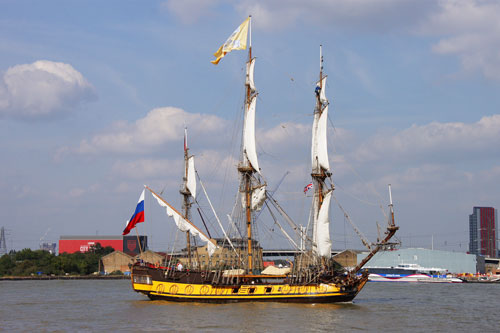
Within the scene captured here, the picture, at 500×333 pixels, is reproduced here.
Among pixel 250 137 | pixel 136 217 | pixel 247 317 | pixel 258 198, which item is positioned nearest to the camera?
pixel 247 317

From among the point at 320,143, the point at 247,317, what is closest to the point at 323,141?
the point at 320,143

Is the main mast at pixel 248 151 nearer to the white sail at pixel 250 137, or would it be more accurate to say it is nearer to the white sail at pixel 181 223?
the white sail at pixel 250 137

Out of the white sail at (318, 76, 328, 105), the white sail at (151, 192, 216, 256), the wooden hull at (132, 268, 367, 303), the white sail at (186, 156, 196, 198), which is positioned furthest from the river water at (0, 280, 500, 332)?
the white sail at (318, 76, 328, 105)

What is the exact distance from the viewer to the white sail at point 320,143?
239ft

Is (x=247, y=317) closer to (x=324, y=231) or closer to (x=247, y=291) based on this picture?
(x=247, y=291)

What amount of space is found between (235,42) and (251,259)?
23522mm

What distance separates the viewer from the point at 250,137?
72812 mm

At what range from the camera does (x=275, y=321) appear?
171 ft

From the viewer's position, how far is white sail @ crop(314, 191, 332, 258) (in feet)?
229

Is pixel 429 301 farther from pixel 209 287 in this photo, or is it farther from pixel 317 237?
pixel 209 287

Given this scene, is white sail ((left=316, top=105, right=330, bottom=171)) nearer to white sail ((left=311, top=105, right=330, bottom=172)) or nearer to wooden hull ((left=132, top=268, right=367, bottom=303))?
white sail ((left=311, top=105, right=330, bottom=172))

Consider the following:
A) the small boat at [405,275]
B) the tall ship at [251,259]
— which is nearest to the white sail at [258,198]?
the tall ship at [251,259]

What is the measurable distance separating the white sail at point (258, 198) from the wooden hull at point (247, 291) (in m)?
8.67

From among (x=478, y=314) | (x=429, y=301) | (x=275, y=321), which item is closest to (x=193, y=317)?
(x=275, y=321)
